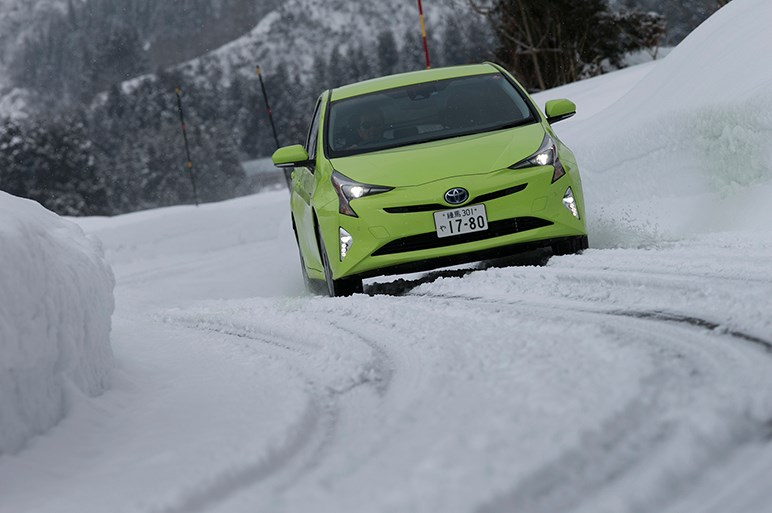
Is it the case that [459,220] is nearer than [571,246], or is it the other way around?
[459,220]

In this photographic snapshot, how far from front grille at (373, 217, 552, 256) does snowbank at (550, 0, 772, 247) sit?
4.06 ft

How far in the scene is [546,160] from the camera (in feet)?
22.7

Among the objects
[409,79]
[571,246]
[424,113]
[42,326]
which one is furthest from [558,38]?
[42,326]

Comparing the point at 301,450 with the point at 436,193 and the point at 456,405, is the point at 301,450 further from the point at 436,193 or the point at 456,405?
the point at 436,193

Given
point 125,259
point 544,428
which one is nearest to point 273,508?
point 544,428

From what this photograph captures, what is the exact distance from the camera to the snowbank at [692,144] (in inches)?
311

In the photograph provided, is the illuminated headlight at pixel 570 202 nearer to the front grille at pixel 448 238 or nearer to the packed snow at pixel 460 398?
the front grille at pixel 448 238

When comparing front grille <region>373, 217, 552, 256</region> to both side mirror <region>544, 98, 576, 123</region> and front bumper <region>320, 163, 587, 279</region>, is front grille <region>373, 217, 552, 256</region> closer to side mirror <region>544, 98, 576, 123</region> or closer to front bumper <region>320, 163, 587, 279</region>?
front bumper <region>320, 163, 587, 279</region>

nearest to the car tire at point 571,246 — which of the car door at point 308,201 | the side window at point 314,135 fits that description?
the car door at point 308,201

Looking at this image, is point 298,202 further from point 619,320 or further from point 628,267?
point 619,320

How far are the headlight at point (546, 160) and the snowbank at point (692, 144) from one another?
1030 millimetres

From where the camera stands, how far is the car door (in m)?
7.53

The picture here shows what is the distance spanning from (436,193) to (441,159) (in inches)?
13.9

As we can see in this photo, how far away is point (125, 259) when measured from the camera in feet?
58.2
